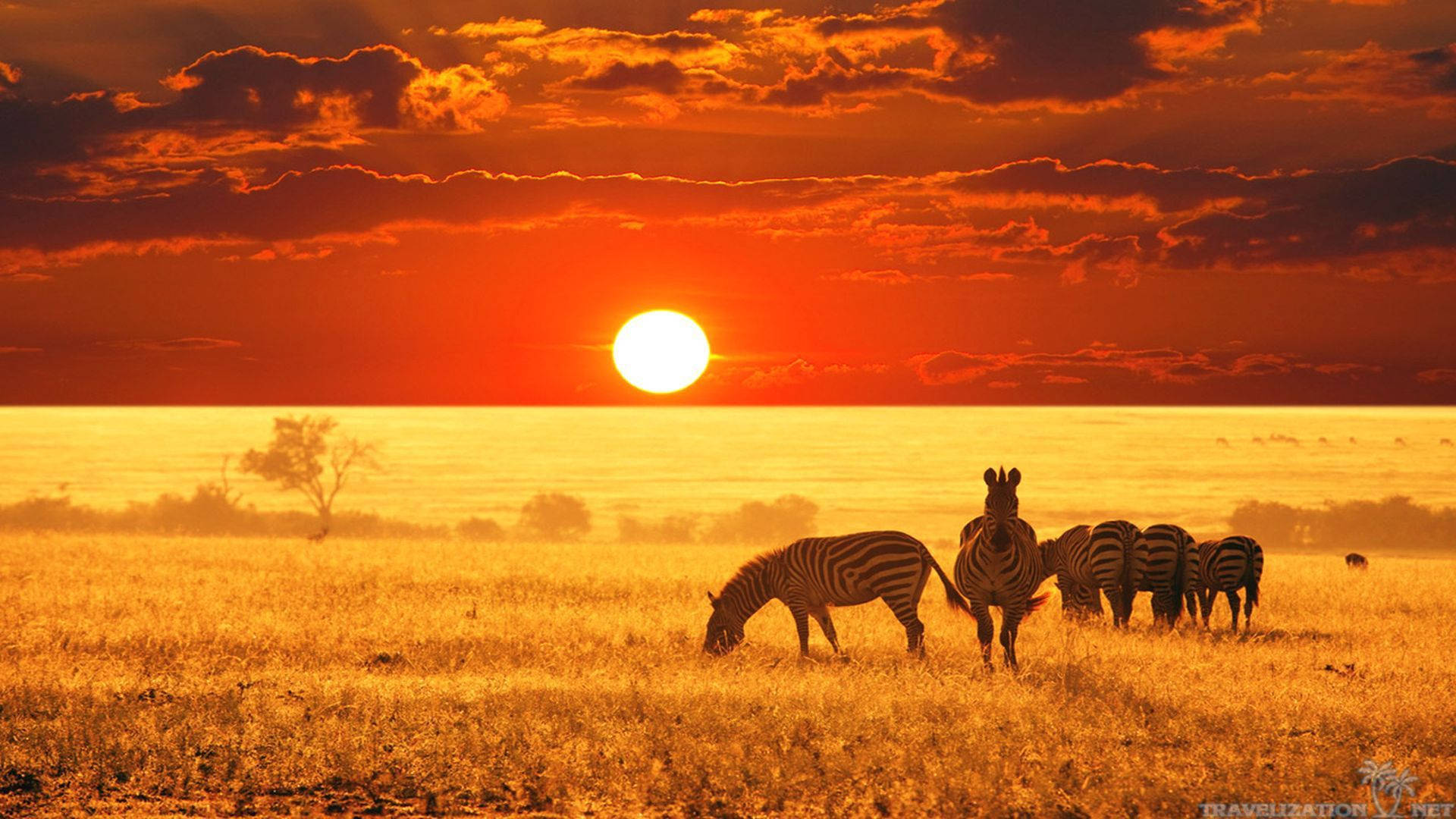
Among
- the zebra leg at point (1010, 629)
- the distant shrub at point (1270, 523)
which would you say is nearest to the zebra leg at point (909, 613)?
the zebra leg at point (1010, 629)

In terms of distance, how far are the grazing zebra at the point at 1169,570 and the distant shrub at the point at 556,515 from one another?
60.8 meters

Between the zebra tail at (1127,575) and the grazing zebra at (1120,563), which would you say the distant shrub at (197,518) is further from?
the zebra tail at (1127,575)

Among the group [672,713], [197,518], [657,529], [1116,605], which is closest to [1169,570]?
[1116,605]

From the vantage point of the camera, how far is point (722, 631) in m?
17.6

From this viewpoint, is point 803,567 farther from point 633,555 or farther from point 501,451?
point 501,451

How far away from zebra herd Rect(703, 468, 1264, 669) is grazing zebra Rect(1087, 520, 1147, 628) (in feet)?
0.06

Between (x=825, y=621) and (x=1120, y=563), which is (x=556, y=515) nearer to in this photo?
(x=1120, y=563)

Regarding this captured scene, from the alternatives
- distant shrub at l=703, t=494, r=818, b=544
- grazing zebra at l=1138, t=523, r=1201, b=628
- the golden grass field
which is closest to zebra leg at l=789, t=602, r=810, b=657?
the golden grass field

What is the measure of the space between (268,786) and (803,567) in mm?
7888

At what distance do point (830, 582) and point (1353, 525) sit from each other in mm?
74094

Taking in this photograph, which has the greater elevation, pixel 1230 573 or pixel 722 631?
pixel 1230 573

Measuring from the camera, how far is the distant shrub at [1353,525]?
78.5 m

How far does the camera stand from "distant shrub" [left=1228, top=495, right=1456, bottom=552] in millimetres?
78500

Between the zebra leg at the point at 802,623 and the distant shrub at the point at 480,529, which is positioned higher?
the zebra leg at the point at 802,623
